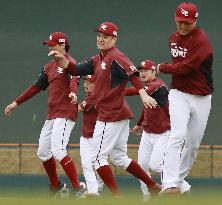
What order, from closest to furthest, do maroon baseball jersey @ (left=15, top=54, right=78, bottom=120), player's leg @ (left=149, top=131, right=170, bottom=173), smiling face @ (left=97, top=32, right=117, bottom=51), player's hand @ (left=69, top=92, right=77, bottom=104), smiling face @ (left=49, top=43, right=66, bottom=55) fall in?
smiling face @ (left=97, top=32, right=117, bottom=51)
player's hand @ (left=69, top=92, right=77, bottom=104)
player's leg @ (left=149, top=131, right=170, bottom=173)
maroon baseball jersey @ (left=15, top=54, right=78, bottom=120)
smiling face @ (left=49, top=43, right=66, bottom=55)

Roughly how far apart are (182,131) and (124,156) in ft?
6.46

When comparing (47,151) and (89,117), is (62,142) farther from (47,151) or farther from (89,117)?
(89,117)

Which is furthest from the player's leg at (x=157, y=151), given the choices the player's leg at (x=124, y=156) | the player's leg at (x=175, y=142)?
the player's leg at (x=175, y=142)

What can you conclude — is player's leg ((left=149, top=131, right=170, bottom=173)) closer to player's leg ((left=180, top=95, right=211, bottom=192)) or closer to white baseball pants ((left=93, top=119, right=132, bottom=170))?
white baseball pants ((left=93, top=119, right=132, bottom=170))

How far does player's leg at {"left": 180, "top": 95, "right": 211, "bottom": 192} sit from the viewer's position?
411 inches

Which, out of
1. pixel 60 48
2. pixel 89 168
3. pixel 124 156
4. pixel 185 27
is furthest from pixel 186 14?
pixel 89 168

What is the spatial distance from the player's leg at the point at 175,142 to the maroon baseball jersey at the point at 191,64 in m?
0.17

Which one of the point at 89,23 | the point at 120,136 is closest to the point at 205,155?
the point at 89,23

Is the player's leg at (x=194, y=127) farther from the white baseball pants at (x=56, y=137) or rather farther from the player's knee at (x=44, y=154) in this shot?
the player's knee at (x=44, y=154)

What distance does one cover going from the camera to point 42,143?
1340cm

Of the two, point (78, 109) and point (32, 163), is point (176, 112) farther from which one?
point (32, 163)

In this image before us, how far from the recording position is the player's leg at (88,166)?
13305 mm

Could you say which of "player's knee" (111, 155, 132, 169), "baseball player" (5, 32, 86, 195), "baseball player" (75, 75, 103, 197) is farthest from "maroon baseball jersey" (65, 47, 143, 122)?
"baseball player" (75, 75, 103, 197)

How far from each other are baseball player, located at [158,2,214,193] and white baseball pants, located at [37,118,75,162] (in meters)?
2.87
